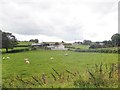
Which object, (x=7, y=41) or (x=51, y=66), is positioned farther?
(x=7, y=41)

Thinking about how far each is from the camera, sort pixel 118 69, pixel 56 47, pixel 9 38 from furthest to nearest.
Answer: pixel 56 47 < pixel 9 38 < pixel 118 69

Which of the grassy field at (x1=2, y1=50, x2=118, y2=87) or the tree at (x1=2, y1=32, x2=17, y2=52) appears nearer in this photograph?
the grassy field at (x1=2, y1=50, x2=118, y2=87)

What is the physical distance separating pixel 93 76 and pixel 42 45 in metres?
58.6

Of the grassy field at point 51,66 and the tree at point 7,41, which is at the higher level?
the tree at point 7,41

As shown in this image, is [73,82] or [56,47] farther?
[56,47]

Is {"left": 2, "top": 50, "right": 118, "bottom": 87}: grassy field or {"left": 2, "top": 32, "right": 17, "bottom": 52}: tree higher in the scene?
{"left": 2, "top": 32, "right": 17, "bottom": 52}: tree

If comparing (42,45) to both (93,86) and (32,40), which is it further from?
(93,86)

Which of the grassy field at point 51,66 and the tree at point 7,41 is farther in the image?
the tree at point 7,41

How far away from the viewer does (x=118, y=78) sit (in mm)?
10578

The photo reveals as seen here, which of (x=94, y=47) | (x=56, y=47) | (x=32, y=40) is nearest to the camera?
(x=94, y=47)

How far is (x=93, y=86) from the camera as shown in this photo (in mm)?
9367

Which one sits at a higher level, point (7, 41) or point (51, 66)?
point (7, 41)

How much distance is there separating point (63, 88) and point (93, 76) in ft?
6.82

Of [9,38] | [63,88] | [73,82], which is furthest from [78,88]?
[9,38]
